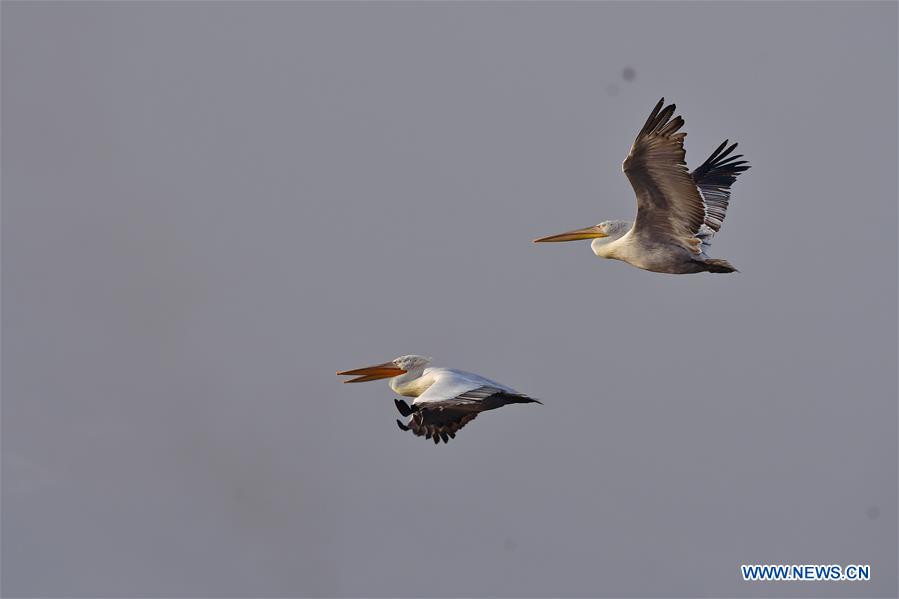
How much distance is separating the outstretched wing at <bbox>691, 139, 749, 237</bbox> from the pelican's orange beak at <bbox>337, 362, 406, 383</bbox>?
5.09m

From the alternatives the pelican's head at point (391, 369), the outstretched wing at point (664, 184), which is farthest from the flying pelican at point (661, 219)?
the pelican's head at point (391, 369)

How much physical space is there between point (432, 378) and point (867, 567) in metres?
30.2

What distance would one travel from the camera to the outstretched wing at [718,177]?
2241cm

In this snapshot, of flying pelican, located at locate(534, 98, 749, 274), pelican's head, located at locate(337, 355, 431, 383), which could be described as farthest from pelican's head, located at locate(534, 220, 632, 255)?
pelican's head, located at locate(337, 355, 431, 383)

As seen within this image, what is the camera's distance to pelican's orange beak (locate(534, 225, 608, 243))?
21.2 meters

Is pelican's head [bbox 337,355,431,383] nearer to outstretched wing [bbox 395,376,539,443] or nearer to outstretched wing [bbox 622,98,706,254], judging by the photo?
outstretched wing [bbox 395,376,539,443]

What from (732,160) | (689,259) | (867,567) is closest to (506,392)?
(689,259)

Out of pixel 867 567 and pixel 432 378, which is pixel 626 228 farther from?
pixel 867 567

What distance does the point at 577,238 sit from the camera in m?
21.5

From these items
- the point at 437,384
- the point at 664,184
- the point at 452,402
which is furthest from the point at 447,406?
the point at 664,184

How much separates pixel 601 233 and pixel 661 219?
1.36m

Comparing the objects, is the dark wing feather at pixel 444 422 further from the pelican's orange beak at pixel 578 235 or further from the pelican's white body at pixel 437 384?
the pelican's orange beak at pixel 578 235

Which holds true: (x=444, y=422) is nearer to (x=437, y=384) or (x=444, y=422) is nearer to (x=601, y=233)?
(x=437, y=384)

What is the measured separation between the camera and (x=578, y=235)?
2155 cm
